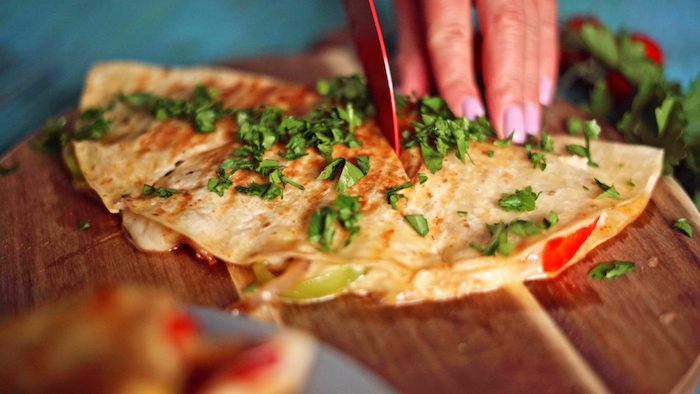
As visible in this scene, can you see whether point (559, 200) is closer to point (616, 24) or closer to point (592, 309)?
point (592, 309)

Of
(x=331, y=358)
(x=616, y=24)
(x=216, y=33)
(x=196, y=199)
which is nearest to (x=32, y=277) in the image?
(x=196, y=199)

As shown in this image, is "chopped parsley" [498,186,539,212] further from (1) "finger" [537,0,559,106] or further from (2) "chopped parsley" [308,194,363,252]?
(1) "finger" [537,0,559,106]

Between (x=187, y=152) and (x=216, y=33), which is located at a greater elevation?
(x=187, y=152)

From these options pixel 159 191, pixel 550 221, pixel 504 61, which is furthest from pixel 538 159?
pixel 159 191

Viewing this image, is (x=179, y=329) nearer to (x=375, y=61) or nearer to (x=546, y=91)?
(x=375, y=61)

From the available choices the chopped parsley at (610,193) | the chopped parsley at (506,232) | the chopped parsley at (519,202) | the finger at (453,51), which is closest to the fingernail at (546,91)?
the finger at (453,51)

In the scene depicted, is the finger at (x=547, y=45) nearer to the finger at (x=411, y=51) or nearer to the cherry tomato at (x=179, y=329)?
the finger at (x=411, y=51)
